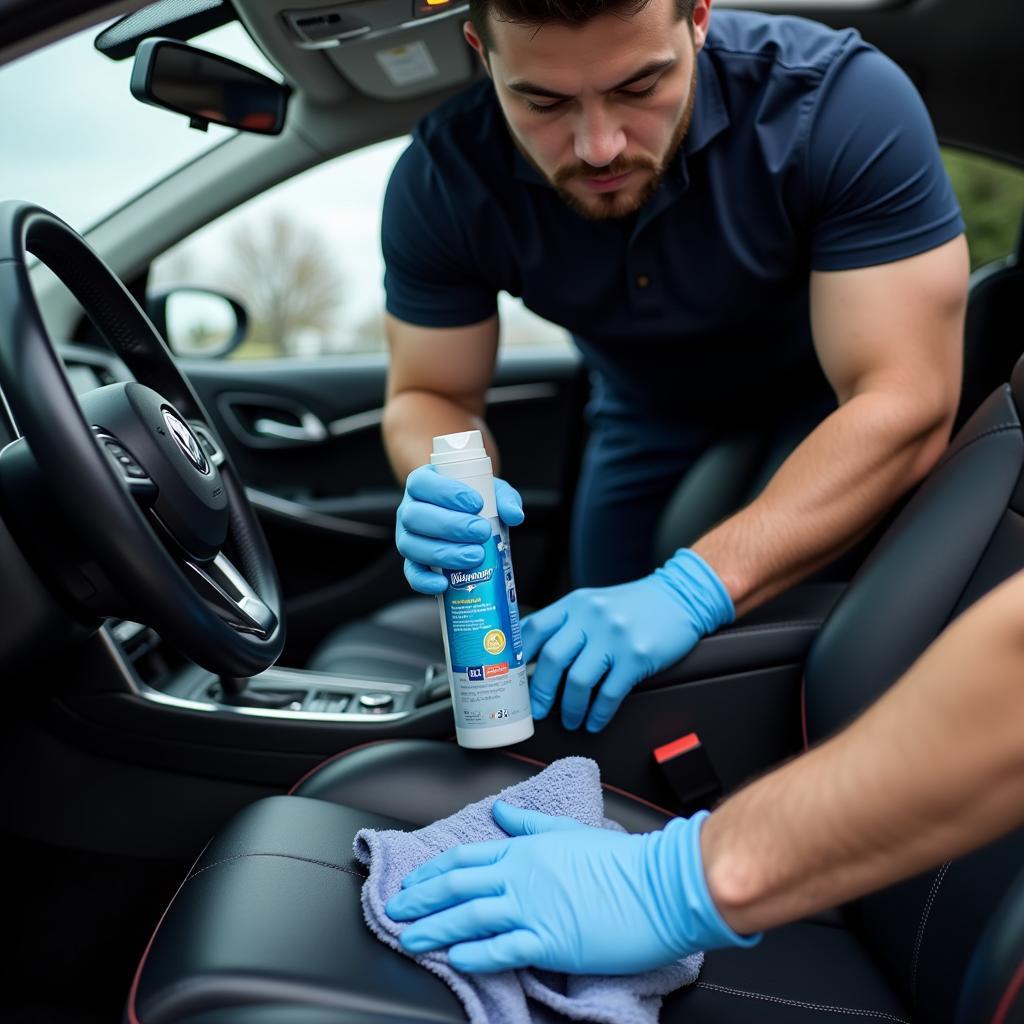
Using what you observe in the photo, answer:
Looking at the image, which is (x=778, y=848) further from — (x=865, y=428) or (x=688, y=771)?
(x=865, y=428)

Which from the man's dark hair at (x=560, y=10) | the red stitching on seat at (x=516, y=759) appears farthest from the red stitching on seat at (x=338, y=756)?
the man's dark hair at (x=560, y=10)

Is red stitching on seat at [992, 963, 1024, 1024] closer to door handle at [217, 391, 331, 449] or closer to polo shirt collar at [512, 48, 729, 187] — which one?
polo shirt collar at [512, 48, 729, 187]

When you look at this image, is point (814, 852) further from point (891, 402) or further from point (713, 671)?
point (891, 402)

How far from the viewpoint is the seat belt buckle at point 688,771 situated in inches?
44.9

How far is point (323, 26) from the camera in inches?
52.0

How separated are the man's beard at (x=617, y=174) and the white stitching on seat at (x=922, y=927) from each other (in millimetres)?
827

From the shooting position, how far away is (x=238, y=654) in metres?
0.98

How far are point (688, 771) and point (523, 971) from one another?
38 centimetres

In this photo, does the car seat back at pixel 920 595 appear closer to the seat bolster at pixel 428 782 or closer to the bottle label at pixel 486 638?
the seat bolster at pixel 428 782

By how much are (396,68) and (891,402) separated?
0.89m

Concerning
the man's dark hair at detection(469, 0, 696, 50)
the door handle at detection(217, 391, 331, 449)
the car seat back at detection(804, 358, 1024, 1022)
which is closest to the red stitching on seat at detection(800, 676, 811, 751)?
the car seat back at detection(804, 358, 1024, 1022)

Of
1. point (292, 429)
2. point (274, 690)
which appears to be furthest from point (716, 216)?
point (292, 429)

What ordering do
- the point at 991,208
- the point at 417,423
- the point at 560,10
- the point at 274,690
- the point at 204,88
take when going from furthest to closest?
the point at 991,208
the point at 417,423
the point at 274,690
the point at 204,88
the point at 560,10

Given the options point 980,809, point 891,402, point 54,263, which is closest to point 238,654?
point 54,263
